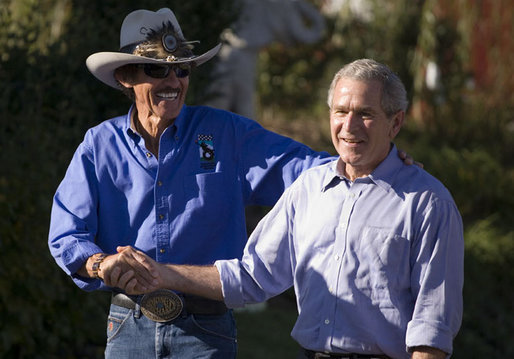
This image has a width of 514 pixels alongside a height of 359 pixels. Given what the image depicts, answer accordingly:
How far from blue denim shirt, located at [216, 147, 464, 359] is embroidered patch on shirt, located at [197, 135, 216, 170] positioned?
58 cm

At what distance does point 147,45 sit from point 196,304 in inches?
43.8

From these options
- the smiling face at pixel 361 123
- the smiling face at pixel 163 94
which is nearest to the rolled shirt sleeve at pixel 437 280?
the smiling face at pixel 361 123

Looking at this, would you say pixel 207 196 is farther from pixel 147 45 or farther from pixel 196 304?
pixel 147 45

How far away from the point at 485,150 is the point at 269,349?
18.0ft

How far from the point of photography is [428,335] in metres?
2.96

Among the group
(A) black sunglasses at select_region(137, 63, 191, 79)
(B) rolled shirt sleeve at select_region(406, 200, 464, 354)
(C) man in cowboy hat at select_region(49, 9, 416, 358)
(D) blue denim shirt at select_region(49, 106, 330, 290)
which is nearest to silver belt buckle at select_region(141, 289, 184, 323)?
(C) man in cowboy hat at select_region(49, 9, 416, 358)

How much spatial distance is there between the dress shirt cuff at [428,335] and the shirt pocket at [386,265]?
13cm

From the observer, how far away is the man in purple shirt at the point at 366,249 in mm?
3018

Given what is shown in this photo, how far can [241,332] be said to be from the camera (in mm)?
7680

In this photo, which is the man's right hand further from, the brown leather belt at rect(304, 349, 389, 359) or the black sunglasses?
the black sunglasses

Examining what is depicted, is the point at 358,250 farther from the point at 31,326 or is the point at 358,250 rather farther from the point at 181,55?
the point at 31,326

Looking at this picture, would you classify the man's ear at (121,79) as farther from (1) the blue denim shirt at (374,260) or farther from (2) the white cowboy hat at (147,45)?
(1) the blue denim shirt at (374,260)

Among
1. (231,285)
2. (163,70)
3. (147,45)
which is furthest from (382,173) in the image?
(147,45)

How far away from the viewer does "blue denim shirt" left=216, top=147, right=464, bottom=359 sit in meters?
3.01
